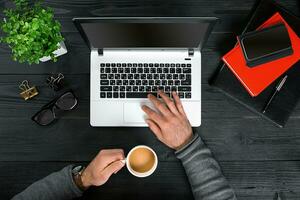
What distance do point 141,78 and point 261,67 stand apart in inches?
17.1

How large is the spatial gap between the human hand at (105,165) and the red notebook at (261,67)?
508 millimetres

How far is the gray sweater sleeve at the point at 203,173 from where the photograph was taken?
4.08 ft

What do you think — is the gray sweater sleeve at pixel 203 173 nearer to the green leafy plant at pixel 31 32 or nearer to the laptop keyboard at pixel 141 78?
the laptop keyboard at pixel 141 78

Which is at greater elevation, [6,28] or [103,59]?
[6,28]

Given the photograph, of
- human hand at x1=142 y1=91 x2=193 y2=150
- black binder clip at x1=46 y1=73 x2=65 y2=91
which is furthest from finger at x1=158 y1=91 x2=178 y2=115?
black binder clip at x1=46 y1=73 x2=65 y2=91

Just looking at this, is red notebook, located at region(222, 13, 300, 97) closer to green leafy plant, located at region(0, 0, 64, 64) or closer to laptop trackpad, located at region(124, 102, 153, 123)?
laptop trackpad, located at region(124, 102, 153, 123)

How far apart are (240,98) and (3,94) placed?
893 mm

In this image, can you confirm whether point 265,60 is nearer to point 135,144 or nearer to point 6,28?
point 135,144

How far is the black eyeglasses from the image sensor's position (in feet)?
4.33

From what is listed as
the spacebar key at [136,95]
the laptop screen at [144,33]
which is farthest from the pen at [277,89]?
the spacebar key at [136,95]

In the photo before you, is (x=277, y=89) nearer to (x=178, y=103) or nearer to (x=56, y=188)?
(x=178, y=103)

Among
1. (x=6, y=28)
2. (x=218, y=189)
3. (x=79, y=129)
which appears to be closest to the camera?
(x=6, y=28)

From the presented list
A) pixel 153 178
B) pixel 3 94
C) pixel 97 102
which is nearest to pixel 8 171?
pixel 3 94

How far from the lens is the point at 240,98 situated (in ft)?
4.37
